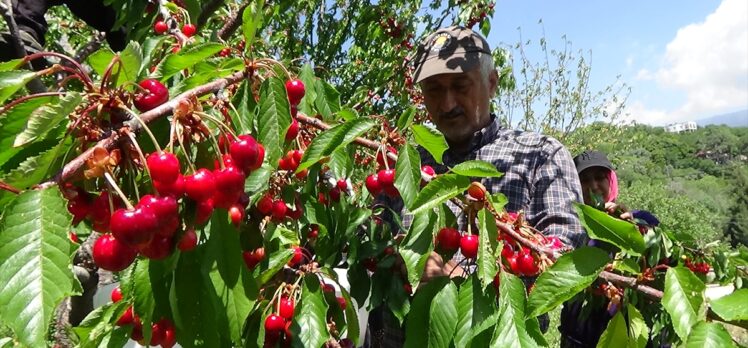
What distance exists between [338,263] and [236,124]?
2.49 feet

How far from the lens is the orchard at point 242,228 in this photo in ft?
2.52

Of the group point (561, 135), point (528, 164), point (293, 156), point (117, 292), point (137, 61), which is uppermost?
point (137, 61)

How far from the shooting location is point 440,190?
1.16 m

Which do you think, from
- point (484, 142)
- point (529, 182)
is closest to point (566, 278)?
point (529, 182)

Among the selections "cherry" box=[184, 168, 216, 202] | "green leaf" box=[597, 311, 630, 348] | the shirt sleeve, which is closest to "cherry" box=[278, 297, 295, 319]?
"cherry" box=[184, 168, 216, 202]

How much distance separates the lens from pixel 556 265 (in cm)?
104

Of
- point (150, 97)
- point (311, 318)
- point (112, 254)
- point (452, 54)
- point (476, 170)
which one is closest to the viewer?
point (112, 254)

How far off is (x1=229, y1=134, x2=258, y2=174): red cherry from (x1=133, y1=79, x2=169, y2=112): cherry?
0.16 m

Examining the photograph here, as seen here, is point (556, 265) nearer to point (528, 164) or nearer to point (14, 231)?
point (14, 231)

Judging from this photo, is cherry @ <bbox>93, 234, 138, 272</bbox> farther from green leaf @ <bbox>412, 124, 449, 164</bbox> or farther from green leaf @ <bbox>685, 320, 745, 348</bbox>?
green leaf @ <bbox>685, 320, 745, 348</bbox>

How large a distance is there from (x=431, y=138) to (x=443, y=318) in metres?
0.43

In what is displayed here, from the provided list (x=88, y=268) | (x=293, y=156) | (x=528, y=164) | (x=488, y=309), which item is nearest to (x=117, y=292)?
(x=293, y=156)

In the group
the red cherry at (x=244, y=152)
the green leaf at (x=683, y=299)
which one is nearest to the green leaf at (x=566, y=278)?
the green leaf at (x=683, y=299)

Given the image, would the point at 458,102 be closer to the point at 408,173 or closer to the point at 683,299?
the point at 408,173
